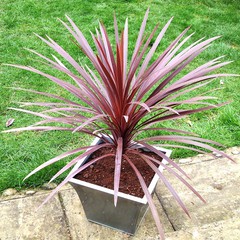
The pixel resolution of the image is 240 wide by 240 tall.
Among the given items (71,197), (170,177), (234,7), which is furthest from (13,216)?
(234,7)

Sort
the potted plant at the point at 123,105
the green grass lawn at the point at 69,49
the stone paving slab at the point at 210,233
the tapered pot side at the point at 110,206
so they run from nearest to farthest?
the potted plant at the point at 123,105 < the tapered pot side at the point at 110,206 < the stone paving slab at the point at 210,233 < the green grass lawn at the point at 69,49

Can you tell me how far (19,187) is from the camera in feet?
8.23

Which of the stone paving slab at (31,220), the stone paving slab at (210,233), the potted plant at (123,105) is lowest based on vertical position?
the stone paving slab at (31,220)

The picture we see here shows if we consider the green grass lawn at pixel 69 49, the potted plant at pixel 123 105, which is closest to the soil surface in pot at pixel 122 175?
the potted plant at pixel 123 105

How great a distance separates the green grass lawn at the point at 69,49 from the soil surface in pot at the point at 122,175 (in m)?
0.54

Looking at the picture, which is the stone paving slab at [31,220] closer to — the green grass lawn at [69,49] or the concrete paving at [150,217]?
the concrete paving at [150,217]

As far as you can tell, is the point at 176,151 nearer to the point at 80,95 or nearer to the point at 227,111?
the point at 227,111

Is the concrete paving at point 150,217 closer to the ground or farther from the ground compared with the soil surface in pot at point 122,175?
closer to the ground

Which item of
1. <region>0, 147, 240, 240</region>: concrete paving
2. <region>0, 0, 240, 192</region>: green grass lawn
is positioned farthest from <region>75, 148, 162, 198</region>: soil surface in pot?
<region>0, 0, 240, 192</region>: green grass lawn

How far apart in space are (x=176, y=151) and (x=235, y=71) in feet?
5.01

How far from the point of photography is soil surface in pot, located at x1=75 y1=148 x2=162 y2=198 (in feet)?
6.73

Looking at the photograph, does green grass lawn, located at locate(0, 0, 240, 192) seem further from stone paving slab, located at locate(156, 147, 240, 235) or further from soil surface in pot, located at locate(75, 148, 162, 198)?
soil surface in pot, located at locate(75, 148, 162, 198)

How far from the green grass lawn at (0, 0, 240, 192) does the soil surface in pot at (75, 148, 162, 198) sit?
21.4 inches

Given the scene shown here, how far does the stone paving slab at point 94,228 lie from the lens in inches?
86.0
